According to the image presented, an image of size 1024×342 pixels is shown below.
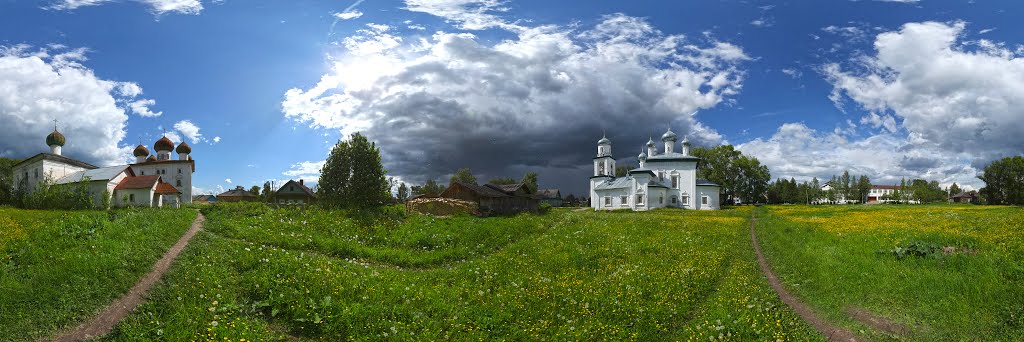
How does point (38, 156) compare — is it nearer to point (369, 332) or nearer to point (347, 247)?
point (347, 247)

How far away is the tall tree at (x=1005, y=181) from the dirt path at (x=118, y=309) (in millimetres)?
131020

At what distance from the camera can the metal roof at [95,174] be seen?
1934 inches

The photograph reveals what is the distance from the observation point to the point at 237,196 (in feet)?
314

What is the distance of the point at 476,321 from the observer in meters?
11.0

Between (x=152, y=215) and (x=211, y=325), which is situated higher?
(x=152, y=215)

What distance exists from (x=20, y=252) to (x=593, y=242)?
1921 cm

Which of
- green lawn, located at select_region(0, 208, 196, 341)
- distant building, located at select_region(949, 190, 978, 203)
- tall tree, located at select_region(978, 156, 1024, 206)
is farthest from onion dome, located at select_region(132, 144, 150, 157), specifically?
distant building, located at select_region(949, 190, 978, 203)

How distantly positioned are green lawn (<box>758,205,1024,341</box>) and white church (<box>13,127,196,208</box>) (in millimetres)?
55304

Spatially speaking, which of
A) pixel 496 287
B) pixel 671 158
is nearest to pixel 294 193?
pixel 671 158

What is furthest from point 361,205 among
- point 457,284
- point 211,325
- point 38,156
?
point 38,156

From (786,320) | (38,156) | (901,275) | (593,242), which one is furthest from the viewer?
(38,156)

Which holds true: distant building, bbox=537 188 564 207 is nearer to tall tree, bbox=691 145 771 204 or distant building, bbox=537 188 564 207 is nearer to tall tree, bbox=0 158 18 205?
tall tree, bbox=691 145 771 204

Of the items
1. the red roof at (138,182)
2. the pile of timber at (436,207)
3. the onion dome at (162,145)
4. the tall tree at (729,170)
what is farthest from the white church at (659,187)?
the onion dome at (162,145)

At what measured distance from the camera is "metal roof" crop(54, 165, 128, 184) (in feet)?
161
